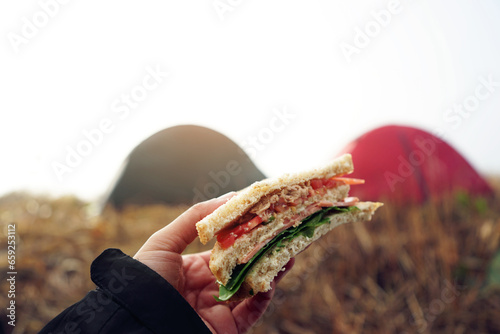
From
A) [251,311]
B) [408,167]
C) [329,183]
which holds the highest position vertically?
[329,183]

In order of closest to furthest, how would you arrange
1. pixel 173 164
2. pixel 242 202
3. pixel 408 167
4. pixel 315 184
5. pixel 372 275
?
pixel 242 202
pixel 315 184
pixel 372 275
pixel 408 167
pixel 173 164

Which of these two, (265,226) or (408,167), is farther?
(408,167)

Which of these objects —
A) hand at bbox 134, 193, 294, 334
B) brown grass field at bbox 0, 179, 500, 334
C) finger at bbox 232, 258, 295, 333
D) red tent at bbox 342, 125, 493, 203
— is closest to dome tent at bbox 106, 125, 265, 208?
brown grass field at bbox 0, 179, 500, 334

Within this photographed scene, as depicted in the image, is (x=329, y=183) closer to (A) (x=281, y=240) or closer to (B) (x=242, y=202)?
(A) (x=281, y=240)

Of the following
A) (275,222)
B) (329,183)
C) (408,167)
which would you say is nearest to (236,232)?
(275,222)

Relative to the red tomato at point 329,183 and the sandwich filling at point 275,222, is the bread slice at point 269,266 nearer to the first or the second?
the sandwich filling at point 275,222

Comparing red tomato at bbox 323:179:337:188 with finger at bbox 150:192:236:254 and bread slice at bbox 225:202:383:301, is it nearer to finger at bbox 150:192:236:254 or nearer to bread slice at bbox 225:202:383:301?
bread slice at bbox 225:202:383:301

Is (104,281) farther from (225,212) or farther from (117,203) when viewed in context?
(117,203)

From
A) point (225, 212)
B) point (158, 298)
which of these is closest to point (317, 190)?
point (225, 212)
